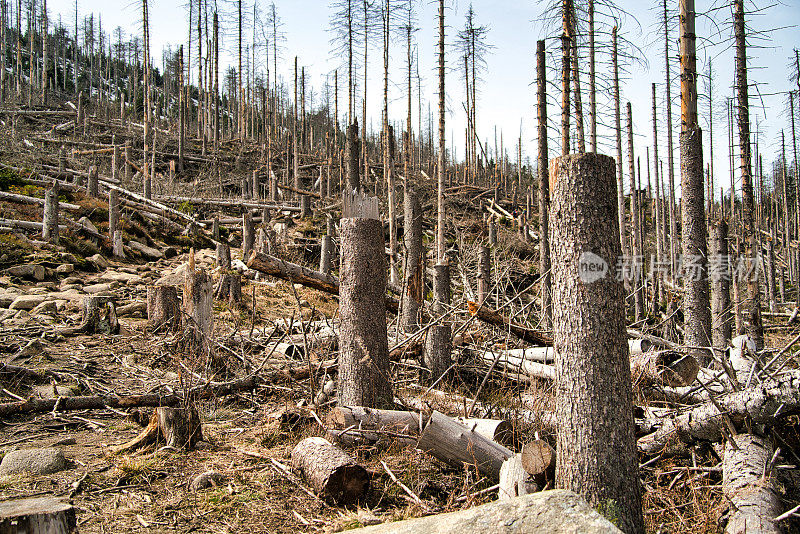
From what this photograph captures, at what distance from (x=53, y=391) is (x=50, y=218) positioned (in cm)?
815

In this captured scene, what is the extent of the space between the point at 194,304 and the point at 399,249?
1025 cm

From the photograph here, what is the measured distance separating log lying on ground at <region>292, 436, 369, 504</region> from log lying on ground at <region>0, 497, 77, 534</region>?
1979mm

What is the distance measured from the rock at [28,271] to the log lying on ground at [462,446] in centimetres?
1081

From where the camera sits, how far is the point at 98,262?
13023mm

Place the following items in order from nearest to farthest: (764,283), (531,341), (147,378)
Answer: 1. (531,341)
2. (147,378)
3. (764,283)

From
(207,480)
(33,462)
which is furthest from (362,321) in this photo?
(33,462)

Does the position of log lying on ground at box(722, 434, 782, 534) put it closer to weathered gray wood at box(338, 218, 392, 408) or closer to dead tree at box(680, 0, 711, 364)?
weathered gray wood at box(338, 218, 392, 408)

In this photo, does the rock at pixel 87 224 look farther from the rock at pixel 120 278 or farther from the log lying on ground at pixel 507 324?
the log lying on ground at pixel 507 324

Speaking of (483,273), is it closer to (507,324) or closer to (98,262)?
(507,324)

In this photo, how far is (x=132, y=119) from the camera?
35688 mm

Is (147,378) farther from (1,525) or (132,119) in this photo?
(132,119)

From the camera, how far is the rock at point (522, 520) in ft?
8.67

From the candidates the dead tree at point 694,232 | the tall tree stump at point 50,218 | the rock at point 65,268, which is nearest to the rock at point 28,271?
the rock at point 65,268

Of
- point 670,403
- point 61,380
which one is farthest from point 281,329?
point 670,403
